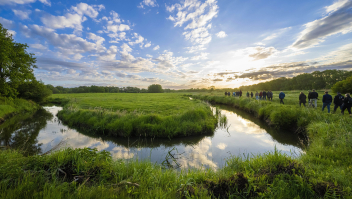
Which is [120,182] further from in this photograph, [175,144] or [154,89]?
[154,89]

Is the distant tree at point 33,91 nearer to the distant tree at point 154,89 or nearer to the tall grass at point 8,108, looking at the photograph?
the tall grass at point 8,108

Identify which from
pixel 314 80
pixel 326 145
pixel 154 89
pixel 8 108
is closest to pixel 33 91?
pixel 8 108

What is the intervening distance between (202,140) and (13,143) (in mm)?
12890

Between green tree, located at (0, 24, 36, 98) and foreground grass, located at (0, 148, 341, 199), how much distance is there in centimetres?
2256

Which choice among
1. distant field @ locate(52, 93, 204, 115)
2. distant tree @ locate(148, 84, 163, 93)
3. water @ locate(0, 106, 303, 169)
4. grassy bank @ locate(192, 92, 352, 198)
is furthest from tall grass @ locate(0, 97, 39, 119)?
distant tree @ locate(148, 84, 163, 93)

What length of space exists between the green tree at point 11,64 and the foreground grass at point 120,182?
22563mm

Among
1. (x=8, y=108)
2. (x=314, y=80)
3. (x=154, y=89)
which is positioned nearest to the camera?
(x=8, y=108)

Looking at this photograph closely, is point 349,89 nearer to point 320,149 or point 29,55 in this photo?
point 320,149

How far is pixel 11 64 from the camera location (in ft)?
63.9

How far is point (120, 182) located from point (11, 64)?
28.6m

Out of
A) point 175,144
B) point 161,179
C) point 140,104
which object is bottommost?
point 175,144

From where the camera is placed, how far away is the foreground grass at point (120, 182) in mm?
2604

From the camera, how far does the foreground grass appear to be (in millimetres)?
2604

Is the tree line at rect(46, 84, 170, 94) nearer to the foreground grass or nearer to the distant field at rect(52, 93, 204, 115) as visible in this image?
the distant field at rect(52, 93, 204, 115)
